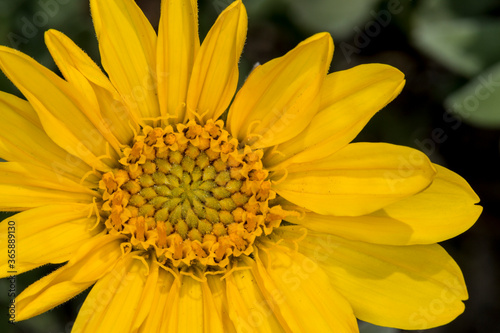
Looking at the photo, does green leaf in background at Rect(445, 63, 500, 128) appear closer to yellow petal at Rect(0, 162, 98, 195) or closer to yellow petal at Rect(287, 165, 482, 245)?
yellow petal at Rect(287, 165, 482, 245)

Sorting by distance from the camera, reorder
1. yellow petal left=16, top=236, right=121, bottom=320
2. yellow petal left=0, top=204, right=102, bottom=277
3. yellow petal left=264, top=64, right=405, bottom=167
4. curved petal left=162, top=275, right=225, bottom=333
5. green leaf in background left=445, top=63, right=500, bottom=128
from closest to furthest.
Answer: yellow petal left=16, top=236, right=121, bottom=320
yellow petal left=0, top=204, right=102, bottom=277
yellow petal left=264, top=64, right=405, bottom=167
curved petal left=162, top=275, right=225, bottom=333
green leaf in background left=445, top=63, right=500, bottom=128

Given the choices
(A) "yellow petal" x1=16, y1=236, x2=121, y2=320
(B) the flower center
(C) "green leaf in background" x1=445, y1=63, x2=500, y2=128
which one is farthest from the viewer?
(C) "green leaf in background" x1=445, y1=63, x2=500, y2=128

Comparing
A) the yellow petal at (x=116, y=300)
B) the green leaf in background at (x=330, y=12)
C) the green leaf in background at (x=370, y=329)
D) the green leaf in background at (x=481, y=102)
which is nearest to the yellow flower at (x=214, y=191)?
the yellow petal at (x=116, y=300)

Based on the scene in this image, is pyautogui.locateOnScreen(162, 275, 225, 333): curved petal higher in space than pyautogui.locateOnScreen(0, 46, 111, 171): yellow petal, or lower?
lower

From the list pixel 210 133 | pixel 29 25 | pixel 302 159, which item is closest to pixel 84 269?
pixel 210 133

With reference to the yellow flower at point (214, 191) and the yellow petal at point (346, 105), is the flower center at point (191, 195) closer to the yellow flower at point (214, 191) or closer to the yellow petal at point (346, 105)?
the yellow flower at point (214, 191)

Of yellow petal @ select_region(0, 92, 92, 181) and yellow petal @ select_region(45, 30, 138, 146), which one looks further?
yellow petal @ select_region(0, 92, 92, 181)

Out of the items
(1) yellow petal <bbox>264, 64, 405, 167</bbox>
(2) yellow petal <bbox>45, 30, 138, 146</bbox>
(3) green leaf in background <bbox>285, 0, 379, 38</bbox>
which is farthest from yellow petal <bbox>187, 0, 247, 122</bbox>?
(3) green leaf in background <bbox>285, 0, 379, 38</bbox>
